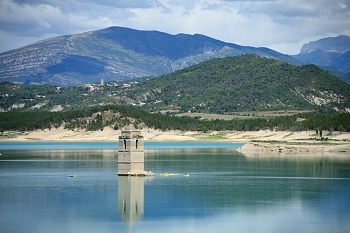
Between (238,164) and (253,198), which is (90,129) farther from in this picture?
(253,198)

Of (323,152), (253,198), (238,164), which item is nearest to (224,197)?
(253,198)

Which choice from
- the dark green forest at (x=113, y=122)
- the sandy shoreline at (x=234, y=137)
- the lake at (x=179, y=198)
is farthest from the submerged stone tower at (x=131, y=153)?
the dark green forest at (x=113, y=122)

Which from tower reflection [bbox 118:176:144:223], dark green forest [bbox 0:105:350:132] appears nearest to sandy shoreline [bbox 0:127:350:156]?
dark green forest [bbox 0:105:350:132]

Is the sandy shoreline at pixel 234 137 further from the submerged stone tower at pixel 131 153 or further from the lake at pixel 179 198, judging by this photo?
the submerged stone tower at pixel 131 153

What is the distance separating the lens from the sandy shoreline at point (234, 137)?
122 m

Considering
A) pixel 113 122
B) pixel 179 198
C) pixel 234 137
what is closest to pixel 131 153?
pixel 179 198

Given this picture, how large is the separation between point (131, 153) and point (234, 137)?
101648 millimetres

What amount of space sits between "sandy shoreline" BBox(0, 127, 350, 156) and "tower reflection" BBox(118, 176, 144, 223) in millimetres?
53799

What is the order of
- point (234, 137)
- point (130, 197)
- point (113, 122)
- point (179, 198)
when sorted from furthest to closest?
1. point (113, 122)
2. point (234, 137)
3. point (179, 198)
4. point (130, 197)

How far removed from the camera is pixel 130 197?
2352 inches

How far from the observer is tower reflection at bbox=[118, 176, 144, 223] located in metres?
52.7

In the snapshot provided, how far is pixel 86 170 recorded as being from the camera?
84.0 metres

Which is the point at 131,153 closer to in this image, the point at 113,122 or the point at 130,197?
the point at 130,197

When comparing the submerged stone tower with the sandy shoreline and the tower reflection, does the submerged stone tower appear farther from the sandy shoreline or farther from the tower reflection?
the sandy shoreline
